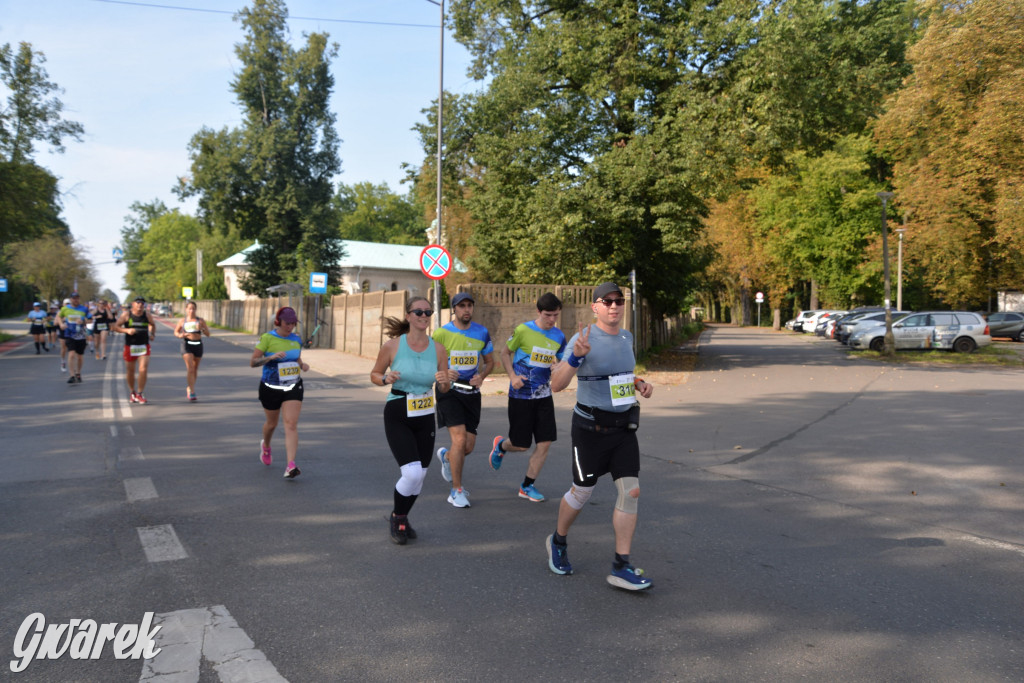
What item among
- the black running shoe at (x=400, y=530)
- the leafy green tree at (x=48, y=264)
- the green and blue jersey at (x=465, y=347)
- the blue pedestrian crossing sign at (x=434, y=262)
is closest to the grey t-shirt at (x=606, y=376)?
the black running shoe at (x=400, y=530)

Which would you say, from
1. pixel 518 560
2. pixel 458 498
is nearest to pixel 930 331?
pixel 458 498

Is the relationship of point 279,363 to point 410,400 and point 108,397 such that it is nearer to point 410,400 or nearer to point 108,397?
point 410,400

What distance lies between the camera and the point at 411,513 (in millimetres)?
6207

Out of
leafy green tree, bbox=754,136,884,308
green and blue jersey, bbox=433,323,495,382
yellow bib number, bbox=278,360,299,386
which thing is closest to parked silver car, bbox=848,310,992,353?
leafy green tree, bbox=754,136,884,308

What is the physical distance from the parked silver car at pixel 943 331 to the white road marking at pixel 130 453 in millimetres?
25605

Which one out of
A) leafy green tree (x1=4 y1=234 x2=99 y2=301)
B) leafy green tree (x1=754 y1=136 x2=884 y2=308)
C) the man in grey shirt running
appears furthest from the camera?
leafy green tree (x1=4 y1=234 x2=99 y2=301)

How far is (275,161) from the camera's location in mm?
48281

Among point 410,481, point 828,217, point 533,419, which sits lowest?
point 410,481

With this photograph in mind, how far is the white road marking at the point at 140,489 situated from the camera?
6.61 meters

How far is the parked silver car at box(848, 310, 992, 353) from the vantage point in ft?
89.2

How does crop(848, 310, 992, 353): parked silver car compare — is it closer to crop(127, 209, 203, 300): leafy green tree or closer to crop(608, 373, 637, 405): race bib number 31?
crop(608, 373, 637, 405): race bib number 31

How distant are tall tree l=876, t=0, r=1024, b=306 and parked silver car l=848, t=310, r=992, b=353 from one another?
1.99 m

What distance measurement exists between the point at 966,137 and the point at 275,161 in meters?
37.8

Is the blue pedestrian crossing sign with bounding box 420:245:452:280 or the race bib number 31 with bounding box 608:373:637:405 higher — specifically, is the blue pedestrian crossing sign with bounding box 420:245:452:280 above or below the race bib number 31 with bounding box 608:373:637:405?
above
